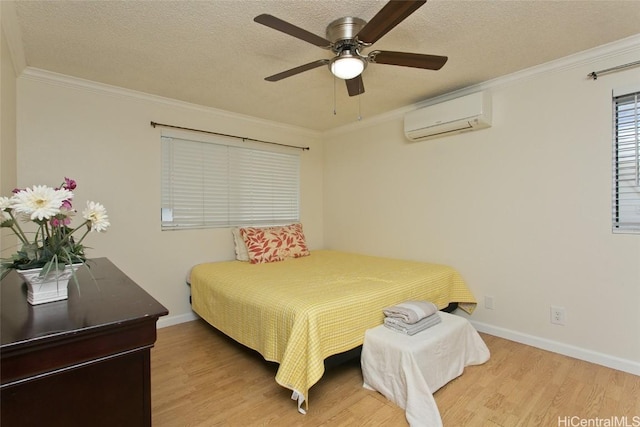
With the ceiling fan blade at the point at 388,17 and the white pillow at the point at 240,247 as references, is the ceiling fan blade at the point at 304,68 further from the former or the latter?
the white pillow at the point at 240,247

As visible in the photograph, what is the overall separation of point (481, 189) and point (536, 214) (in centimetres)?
49

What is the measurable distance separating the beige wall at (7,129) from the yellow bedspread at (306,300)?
1364 millimetres

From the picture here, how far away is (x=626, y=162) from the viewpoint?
2189mm

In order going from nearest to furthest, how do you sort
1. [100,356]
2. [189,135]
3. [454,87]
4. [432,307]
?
[100,356]
[432,307]
[454,87]
[189,135]

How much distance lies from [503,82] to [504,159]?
662 mm

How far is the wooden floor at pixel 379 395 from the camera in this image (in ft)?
5.71

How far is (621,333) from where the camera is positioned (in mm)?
2197

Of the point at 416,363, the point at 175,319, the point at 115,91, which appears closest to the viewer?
the point at 416,363

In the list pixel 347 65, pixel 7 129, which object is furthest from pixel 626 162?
pixel 7 129

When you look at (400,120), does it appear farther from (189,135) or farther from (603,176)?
(189,135)

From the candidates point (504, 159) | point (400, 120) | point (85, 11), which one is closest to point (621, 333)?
point (504, 159)

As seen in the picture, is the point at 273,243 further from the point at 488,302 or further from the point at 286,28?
the point at 286,28

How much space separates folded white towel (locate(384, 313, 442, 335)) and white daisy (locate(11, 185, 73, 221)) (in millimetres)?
1849

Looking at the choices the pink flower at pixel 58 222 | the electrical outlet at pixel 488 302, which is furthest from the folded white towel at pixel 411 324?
the pink flower at pixel 58 222
